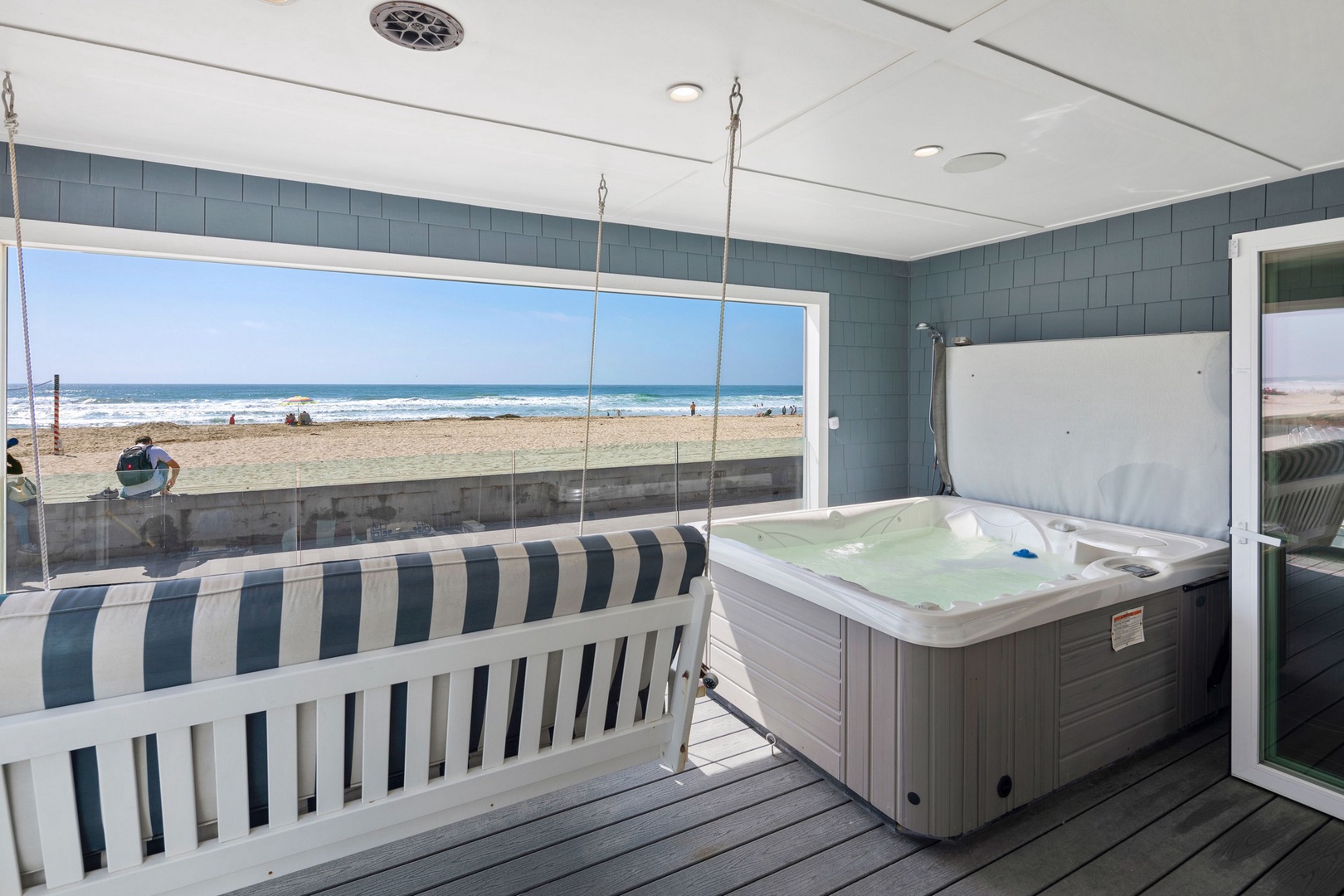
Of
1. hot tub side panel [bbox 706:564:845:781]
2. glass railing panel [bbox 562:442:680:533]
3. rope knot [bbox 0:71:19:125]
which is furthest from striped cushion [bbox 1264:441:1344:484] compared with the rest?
rope knot [bbox 0:71:19:125]

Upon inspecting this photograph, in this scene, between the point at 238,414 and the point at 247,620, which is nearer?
the point at 247,620

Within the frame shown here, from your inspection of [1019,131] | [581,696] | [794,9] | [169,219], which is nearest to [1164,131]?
[1019,131]

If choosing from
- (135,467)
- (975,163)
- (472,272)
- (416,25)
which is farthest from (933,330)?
(135,467)

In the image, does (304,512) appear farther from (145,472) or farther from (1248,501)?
(1248,501)

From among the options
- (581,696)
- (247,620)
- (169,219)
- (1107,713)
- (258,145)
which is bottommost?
(1107,713)

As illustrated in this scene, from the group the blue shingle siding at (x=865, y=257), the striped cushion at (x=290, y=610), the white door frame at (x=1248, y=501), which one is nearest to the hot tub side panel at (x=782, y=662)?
the striped cushion at (x=290, y=610)

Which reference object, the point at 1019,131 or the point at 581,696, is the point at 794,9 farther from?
the point at 581,696

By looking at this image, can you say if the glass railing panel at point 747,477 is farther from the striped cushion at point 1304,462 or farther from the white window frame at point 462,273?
the striped cushion at point 1304,462

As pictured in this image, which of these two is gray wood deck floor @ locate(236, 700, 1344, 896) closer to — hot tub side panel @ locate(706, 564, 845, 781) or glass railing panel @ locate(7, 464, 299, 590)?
hot tub side panel @ locate(706, 564, 845, 781)

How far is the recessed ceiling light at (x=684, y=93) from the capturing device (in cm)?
208

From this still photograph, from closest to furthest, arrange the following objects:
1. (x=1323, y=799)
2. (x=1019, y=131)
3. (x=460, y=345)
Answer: (x=1323, y=799)
(x=1019, y=131)
(x=460, y=345)

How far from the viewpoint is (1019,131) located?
95.8 inches

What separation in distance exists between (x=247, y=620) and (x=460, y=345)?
53.1 feet

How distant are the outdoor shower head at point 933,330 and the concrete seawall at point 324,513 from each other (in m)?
1.24
